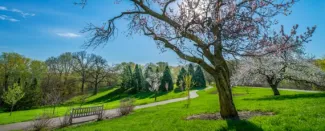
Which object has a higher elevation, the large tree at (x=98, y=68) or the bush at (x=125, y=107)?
the large tree at (x=98, y=68)

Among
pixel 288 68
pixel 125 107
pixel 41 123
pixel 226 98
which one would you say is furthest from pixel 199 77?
pixel 226 98

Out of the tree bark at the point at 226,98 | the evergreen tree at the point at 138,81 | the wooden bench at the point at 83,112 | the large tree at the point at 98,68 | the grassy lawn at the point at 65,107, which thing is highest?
the large tree at the point at 98,68

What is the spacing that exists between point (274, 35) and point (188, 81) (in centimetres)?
1216

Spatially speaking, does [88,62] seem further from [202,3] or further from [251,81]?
[202,3]

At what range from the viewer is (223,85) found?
298 inches

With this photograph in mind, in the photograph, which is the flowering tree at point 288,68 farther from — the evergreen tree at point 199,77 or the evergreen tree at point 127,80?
the evergreen tree at point 127,80

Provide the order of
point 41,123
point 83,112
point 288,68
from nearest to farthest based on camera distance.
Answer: point 41,123 → point 83,112 → point 288,68

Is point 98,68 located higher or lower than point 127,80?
higher

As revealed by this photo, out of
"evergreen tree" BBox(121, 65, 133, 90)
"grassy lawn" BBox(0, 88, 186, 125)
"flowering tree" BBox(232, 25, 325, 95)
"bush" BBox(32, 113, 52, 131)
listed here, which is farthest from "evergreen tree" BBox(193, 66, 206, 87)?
"bush" BBox(32, 113, 52, 131)

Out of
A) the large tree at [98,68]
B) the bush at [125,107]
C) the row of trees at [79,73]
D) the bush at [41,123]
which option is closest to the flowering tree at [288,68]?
the bush at [125,107]

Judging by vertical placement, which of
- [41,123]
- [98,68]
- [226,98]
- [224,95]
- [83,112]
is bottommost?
[41,123]

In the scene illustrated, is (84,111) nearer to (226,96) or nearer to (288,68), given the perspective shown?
(226,96)

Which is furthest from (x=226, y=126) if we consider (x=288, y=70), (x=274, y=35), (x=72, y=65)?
(x=72, y=65)

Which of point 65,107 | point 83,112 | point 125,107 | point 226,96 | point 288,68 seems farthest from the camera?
point 65,107
